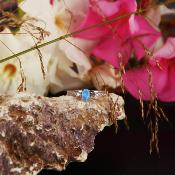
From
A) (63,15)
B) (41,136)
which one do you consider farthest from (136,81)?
(41,136)

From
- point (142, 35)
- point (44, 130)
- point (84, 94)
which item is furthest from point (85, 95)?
point (142, 35)

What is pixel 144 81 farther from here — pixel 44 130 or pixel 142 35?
pixel 44 130

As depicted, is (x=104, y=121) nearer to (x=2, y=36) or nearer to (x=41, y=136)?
(x=41, y=136)

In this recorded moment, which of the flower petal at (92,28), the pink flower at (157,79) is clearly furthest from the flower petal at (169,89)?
the flower petal at (92,28)

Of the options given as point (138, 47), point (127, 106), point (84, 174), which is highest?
point (138, 47)

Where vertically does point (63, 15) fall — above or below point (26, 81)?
above
